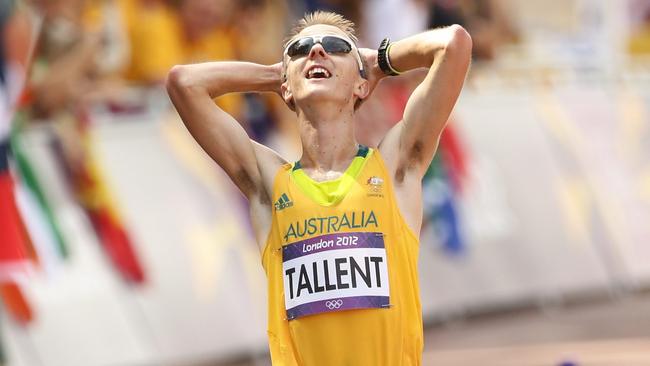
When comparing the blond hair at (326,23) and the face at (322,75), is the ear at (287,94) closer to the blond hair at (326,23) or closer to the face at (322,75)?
the face at (322,75)

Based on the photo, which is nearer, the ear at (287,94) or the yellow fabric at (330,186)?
the yellow fabric at (330,186)

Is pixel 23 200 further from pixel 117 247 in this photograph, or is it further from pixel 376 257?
pixel 376 257

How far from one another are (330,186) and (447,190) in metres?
9.66

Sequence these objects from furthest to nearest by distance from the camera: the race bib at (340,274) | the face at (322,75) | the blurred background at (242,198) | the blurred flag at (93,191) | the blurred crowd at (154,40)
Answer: the blurred flag at (93,191) → the blurred crowd at (154,40) → the blurred background at (242,198) → the face at (322,75) → the race bib at (340,274)

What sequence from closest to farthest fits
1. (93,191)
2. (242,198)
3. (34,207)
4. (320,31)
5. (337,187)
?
(337,187)
(320,31)
(34,207)
(93,191)
(242,198)

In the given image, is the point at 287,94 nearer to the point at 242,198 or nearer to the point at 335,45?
the point at 335,45

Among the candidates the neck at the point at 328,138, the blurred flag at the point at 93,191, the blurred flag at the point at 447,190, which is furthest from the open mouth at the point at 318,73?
the blurred flag at the point at 447,190

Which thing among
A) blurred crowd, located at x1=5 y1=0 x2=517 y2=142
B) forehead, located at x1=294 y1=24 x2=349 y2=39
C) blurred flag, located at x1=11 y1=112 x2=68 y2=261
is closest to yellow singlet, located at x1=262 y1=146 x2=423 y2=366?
forehead, located at x1=294 y1=24 x2=349 y2=39

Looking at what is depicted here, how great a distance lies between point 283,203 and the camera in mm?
5410

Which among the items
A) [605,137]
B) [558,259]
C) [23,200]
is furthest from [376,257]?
[605,137]

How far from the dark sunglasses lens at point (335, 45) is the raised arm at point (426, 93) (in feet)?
0.69

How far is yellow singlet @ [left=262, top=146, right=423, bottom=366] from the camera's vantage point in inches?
207

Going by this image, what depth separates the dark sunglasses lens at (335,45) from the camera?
17.8 feet

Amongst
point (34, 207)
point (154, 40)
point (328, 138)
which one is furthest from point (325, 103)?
point (154, 40)
